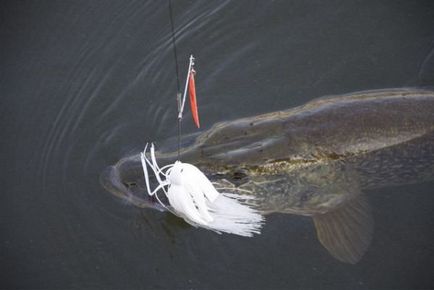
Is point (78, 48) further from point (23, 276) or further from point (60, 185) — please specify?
point (23, 276)

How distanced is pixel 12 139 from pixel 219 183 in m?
1.39

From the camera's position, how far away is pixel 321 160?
9.34 feet

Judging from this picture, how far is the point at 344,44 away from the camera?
3748 millimetres

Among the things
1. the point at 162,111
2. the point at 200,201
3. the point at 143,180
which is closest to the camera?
the point at 200,201

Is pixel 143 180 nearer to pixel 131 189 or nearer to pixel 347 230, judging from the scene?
pixel 131 189

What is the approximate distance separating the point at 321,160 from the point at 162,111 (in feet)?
3.43

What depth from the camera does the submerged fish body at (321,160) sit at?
280 cm

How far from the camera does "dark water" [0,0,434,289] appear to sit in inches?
111

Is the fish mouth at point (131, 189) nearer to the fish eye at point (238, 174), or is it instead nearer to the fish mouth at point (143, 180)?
the fish mouth at point (143, 180)

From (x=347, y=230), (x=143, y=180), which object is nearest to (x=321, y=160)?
(x=347, y=230)

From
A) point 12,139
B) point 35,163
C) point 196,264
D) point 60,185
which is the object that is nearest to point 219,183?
point 196,264

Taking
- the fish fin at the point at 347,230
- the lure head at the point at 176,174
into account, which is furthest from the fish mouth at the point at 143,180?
the fish fin at the point at 347,230

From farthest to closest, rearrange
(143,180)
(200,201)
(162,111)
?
(162,111) → (143,180) → (200,201)

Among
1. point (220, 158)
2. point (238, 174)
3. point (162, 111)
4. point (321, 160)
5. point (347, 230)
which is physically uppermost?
point (162, 111)
